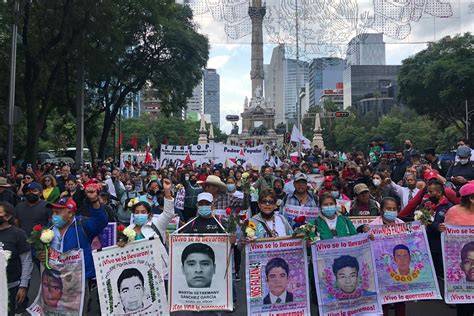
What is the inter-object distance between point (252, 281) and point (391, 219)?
6.08ft

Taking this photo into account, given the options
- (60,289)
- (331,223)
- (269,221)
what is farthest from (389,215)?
(60,289)

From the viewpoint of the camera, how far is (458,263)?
609cm

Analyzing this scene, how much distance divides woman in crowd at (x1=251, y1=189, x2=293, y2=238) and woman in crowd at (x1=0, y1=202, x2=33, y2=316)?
248 centimetres

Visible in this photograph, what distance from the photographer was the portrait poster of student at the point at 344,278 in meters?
5.76

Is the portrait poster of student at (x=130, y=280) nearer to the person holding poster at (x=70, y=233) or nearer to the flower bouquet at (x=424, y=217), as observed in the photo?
the person holding poster at (x=70, y=233)

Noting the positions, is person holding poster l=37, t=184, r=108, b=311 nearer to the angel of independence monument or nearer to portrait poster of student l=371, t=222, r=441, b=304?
portrait poster of student l=371, t=222, r=441, b=304

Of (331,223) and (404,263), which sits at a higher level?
(331,223)

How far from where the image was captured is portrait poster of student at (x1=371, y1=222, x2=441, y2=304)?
6020mm

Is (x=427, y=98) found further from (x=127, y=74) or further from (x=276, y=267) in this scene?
(x=276, y=267)

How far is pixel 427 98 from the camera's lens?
42.7 meters

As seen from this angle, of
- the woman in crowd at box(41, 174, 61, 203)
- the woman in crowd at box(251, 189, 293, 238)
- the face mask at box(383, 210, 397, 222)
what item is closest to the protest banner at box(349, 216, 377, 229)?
the face mask at box(383, 210, 397, 222)

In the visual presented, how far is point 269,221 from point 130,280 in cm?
169

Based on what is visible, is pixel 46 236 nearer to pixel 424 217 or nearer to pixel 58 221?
pixel 58 221

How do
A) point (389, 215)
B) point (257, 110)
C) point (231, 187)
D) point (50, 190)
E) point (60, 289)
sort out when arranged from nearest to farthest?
1. point (60, 289)
2. point (389, 215)
3. point (50, 190)
4. point (231, 187)
5. point (257, 110)
